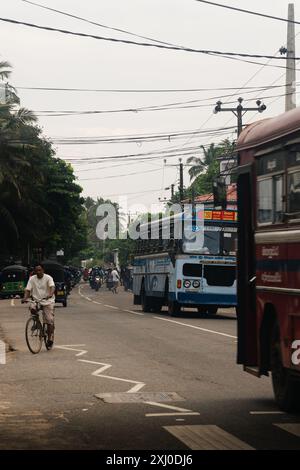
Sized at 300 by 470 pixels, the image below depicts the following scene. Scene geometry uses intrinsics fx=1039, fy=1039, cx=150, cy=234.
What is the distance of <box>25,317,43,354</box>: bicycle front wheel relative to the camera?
2023cm

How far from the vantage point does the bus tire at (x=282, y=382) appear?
11.6 metres

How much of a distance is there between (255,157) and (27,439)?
15.3ft

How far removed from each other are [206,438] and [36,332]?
11.4 meters

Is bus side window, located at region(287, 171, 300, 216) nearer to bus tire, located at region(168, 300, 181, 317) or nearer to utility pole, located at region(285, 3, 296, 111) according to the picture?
utility pole, located at region(285, 3, 296, 111)

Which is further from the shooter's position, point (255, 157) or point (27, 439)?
point (255, 157)

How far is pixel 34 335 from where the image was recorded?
Answer: 67.4 feet

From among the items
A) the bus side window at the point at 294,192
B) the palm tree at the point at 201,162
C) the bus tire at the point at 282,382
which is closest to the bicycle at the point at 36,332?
the bus tire at the point at 282,382

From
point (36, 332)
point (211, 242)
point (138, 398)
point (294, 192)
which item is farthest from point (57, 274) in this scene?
point (294, 192)

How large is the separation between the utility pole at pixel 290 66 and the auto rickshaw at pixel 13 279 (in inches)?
1223

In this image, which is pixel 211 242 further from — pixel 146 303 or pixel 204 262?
pixel 146 303

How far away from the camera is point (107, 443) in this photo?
9.41 meters

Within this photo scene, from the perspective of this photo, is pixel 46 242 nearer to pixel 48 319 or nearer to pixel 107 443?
pixel 48 319

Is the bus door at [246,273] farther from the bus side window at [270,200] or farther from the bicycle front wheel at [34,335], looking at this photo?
the bicycle front wheel at [34,335]
